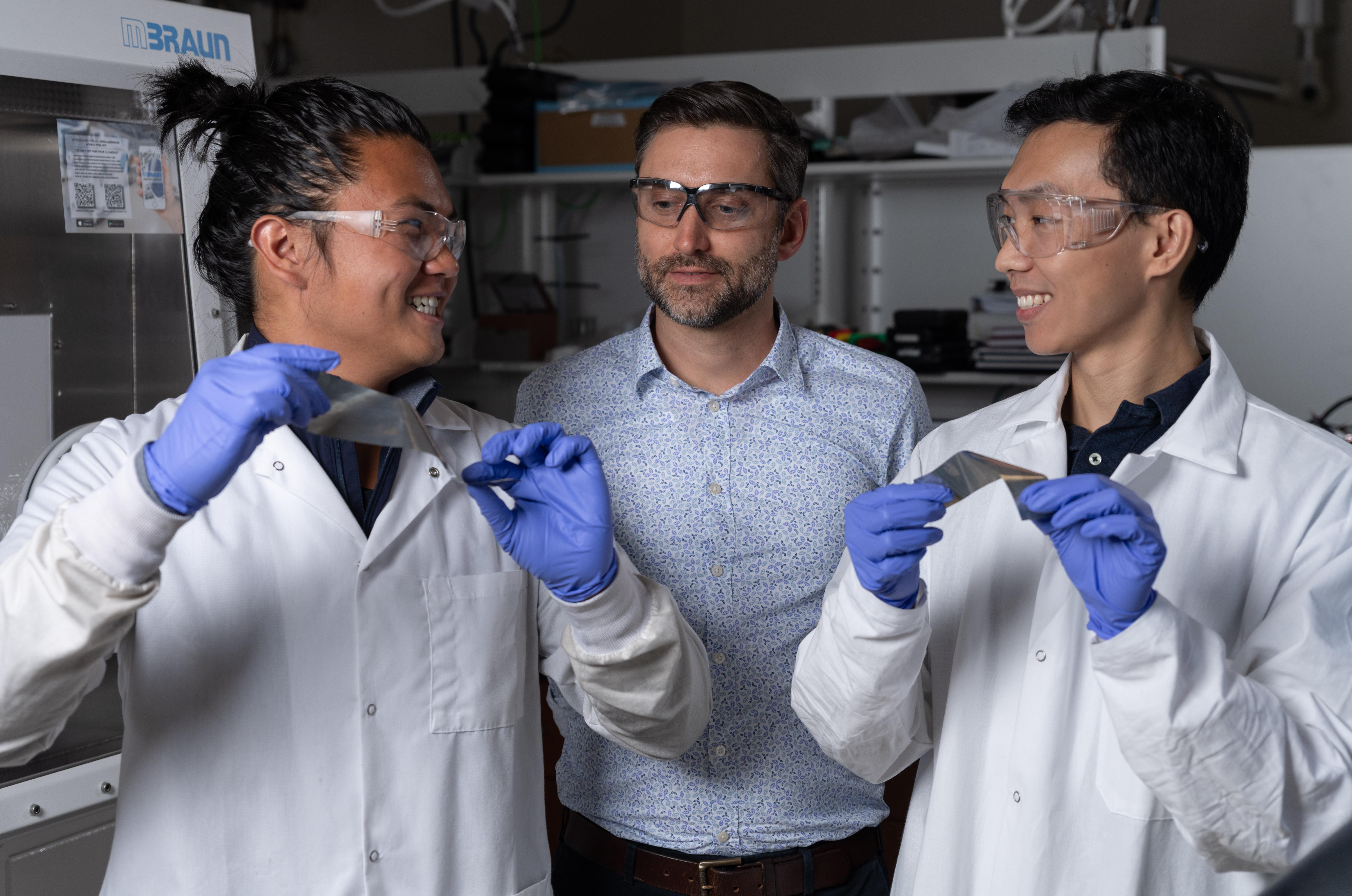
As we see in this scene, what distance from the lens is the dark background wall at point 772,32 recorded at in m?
4.21

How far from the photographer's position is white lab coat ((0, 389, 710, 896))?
1139 millimetres

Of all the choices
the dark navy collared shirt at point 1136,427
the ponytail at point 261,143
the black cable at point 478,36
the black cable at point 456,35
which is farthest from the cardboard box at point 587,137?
the dark navy collared shirt at point 1136,427

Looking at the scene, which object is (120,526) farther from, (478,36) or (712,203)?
(478,36)

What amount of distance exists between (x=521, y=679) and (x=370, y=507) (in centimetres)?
28

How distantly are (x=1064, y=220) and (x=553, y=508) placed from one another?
0.67 meters

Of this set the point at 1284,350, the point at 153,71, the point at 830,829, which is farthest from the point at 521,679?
the point at 1284,350

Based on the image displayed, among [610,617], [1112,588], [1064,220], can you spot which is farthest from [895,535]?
[1064,220]

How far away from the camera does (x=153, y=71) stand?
1.72 metres

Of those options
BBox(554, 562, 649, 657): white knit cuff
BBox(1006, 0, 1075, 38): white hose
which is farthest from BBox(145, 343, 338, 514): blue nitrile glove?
BBox(1006, 0, 1075, 38): white hose

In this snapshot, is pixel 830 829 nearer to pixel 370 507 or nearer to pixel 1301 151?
pixel 370 507

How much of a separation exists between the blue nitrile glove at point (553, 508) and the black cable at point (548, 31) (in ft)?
11.1

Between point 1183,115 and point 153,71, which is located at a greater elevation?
point 153,71

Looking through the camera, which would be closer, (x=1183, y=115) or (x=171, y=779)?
(x=171, y=779)

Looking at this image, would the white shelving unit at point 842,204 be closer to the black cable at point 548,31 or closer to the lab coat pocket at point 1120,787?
the black cable at point 548,31
